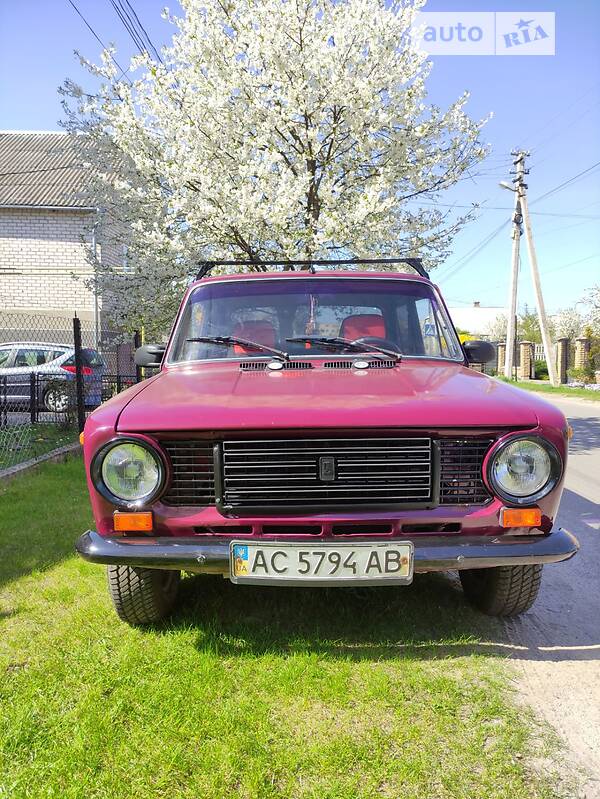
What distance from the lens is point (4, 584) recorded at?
3.55m

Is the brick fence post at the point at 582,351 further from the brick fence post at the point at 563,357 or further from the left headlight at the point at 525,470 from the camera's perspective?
the left headlight at the point at 525,470

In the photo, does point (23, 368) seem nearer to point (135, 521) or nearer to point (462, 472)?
point (135, 521)

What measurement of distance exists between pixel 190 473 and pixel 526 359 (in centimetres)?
3204

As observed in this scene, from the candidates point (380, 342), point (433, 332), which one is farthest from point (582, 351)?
point (380, 342)

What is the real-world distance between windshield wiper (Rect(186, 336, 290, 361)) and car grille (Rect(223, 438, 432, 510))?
0.93 m

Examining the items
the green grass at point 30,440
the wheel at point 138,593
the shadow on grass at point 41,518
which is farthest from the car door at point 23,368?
the wheel at point 138,593

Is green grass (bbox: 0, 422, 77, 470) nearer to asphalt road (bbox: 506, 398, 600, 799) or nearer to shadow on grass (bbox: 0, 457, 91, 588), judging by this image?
shadow on grass (bbox: 0, 457, 91, 588)

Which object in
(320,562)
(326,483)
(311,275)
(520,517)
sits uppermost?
(311,275)

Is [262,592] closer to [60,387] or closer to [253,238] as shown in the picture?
[253,238]

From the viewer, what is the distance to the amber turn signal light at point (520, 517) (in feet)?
8.16

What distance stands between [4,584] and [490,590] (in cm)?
267

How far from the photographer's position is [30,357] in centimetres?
1198

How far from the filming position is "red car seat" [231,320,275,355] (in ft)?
11.6

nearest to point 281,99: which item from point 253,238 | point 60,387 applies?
point 253,238
